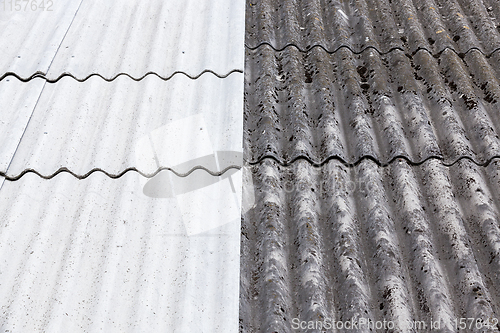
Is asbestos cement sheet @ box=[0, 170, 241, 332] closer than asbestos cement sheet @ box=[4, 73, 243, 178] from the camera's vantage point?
Yes

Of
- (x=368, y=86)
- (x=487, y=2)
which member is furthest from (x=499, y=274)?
(x=487, y=2)

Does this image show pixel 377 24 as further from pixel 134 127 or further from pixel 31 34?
pixel 31 34

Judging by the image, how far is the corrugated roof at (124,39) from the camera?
194cm

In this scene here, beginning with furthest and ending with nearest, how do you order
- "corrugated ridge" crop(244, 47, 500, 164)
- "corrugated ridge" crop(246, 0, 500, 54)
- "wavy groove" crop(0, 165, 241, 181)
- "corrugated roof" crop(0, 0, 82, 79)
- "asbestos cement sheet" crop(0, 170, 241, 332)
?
"corrugated ridge" crop(246, 0, 500, 54) < "corrugated roof" crop(0, 0, 82, 79) < "corrugated ridge" crop(244, 47, 500, 164) < "wavy groove" crop(0, 165, 241, 181) < "asbestos cement sheet" crop(0, 170, 241, 332)

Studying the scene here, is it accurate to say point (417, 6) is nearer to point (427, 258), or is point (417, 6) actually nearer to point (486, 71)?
point (486, 71)

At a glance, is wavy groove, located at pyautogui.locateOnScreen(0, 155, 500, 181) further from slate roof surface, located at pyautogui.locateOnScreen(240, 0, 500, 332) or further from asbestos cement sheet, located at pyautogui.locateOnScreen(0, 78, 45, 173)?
asbestos cement sheet, located at pyautogui.locateOnScreen(0, 78, 45, 173)

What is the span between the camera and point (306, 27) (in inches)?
87.2

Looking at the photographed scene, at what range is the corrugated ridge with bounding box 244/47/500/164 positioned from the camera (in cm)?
165

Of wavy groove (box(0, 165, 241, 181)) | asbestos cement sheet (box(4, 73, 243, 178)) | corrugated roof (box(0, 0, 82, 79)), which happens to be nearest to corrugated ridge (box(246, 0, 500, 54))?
asbestos cement sheet (box(4, 73, 243, 178))

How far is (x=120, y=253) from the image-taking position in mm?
1342

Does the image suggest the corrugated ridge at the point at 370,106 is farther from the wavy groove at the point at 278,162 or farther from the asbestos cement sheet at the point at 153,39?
the asbestos cement sheet at the point at 153,39

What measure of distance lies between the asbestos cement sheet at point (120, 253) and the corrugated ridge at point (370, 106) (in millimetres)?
357

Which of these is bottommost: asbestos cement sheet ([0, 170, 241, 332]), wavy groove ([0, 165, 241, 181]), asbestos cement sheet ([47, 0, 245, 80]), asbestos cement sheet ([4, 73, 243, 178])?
asbestos cement sheet ([0, 170, 241, 332])

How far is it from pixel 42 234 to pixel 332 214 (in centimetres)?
103
